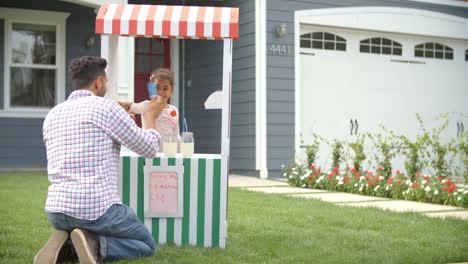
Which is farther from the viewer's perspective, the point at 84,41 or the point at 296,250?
the point at 84,41

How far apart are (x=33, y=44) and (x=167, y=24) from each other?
7415 millimetres

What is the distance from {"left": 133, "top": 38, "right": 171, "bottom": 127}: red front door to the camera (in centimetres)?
1165

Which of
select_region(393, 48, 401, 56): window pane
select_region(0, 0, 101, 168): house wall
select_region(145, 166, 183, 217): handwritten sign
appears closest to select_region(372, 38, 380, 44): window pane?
select_region(393, 48, 401, 56): window pane

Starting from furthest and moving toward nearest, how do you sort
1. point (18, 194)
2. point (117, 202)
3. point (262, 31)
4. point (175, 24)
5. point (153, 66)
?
point (153, 66) → point (262, 31) → point (18, 194) → point (175, 24) → point (117, 202)

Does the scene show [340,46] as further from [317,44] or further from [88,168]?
[88,168]

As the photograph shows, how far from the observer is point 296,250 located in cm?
428

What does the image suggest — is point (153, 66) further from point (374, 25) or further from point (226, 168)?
point (226, 168)

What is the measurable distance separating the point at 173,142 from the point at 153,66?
307 inches

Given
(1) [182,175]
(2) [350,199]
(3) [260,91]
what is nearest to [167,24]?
(1) [182,175]

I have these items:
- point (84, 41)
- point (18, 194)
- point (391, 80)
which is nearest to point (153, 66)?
point (84, 41)

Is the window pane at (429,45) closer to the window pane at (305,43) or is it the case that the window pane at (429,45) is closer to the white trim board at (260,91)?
the window pane at (305,43)

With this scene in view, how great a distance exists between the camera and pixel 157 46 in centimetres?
1205

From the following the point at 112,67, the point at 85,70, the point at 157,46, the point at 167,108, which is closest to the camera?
the point at 85,70

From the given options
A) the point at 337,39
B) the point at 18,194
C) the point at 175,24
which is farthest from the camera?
the point at 337,39
